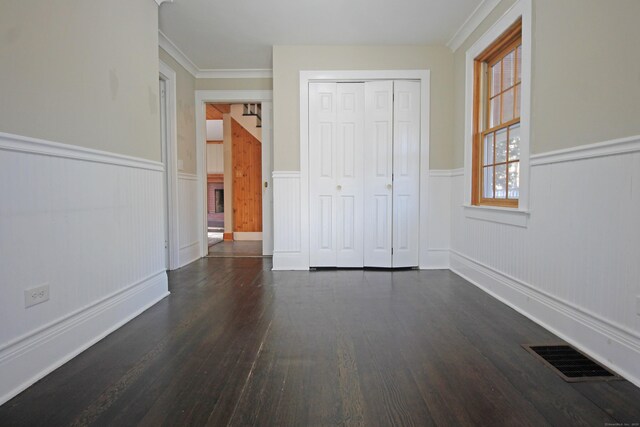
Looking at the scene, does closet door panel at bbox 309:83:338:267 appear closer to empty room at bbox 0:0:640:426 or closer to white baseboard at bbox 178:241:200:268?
empty room at bbox 0:0:640:426

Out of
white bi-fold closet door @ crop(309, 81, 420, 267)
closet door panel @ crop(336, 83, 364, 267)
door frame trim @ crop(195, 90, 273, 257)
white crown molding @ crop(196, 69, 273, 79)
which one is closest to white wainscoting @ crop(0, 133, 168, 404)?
white bi-fold closet door @ crop(309, 81, 420, 267)

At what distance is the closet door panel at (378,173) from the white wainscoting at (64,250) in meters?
2.26

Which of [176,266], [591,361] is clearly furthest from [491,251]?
[176,266]

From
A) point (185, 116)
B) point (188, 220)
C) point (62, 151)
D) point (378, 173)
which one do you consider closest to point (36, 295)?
point (62, 151)

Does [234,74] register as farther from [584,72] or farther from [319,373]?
[319,373]

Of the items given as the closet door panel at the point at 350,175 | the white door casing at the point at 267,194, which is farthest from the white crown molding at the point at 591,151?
the white door casing at the point at 267,194

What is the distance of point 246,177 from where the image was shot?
634 centimetres

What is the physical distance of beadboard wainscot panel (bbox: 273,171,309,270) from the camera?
3.95 metres

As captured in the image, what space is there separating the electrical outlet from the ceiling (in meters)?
2.51

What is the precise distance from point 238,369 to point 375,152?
111 inches

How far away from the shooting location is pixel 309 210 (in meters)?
3.95

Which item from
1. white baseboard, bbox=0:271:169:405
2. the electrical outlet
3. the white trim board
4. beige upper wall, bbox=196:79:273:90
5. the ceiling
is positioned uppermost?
the ceiling

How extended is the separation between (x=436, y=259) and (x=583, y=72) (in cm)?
243

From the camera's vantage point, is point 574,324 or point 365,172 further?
point 365,172
